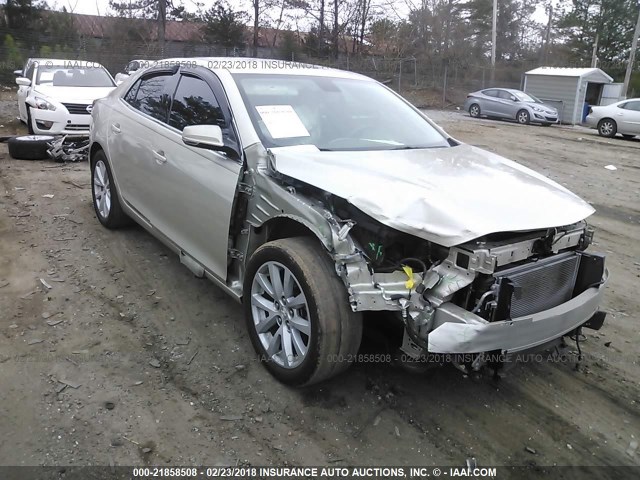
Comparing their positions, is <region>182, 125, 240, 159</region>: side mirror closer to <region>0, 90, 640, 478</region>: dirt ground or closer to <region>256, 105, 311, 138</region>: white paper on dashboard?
<region>256, 105, 311, 138</region>: white paper on dashboard

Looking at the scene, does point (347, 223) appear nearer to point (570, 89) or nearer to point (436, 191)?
point (436, 191)

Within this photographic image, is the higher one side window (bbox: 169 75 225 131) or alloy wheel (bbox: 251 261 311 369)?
side window (bbox: 169 75 225 131)

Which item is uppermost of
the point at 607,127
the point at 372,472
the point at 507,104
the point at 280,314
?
the point at 507,104

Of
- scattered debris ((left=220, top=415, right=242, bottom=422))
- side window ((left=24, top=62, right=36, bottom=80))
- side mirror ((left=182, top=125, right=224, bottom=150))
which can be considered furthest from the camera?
side window ((left=24, top=62, right=36, bottom=80))

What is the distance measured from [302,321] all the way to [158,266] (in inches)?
91.9

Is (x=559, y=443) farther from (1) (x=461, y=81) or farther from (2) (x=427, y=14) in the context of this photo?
(2) (x=427, y=14)

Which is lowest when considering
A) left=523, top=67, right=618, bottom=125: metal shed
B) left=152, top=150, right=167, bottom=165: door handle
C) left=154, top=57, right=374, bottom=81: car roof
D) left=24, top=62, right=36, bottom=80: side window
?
left=152, top=150, right=167, bottom=165: door handle

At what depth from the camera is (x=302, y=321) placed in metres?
2.88

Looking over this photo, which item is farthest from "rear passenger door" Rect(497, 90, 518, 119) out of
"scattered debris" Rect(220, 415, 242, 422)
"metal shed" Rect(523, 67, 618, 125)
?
"scattered debris" Rect(220, 415, 242, 422)

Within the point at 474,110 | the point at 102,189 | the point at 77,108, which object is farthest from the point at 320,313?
the point at 474,110

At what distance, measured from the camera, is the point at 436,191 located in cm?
273

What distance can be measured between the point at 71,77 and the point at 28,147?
2.96 meters

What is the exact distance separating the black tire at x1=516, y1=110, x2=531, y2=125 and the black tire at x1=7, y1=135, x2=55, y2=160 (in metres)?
19.1

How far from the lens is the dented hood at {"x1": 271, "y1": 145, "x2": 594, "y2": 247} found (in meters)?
2.50
